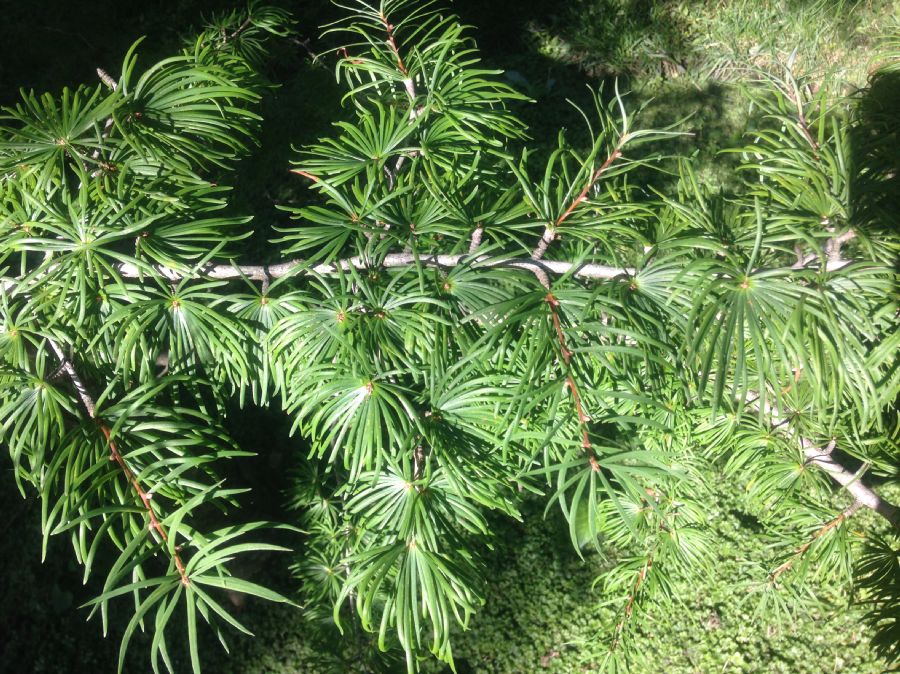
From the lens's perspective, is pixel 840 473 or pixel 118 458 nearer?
pixel 118 458

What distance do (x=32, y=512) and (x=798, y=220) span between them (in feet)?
7.82

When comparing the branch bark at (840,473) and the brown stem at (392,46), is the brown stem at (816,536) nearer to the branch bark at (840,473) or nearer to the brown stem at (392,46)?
the branch bark at (840,473)

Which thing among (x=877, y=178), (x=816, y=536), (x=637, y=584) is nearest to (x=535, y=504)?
(x=637, y=584)

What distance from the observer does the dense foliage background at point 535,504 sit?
1737 millimetres

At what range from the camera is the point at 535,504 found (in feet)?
6.75

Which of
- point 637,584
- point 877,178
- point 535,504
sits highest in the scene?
point 877,178

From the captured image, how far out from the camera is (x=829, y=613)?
68.9 inches

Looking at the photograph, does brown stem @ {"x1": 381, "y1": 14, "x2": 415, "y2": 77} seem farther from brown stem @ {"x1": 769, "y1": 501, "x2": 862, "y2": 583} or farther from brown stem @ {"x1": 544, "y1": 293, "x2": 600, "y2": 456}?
brown stem @ {"x1": 769, "y1": 501, "x2": 862, "y2": 583}

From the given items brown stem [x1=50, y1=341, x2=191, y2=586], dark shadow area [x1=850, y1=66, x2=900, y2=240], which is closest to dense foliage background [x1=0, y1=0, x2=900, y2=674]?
dark shadow area [x1=850, y1=66, x2=900, y2=240]

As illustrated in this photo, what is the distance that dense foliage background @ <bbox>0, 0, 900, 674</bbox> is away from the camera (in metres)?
1.74

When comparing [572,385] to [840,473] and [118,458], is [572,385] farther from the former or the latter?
[840,473]

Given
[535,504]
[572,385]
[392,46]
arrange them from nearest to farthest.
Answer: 1. [572,385]
2. [392,46]
3. [535,504]

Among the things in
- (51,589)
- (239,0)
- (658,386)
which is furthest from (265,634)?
(239,0)

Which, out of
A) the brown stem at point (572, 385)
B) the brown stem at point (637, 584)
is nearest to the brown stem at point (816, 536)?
the brown stem at point (637, 584)
